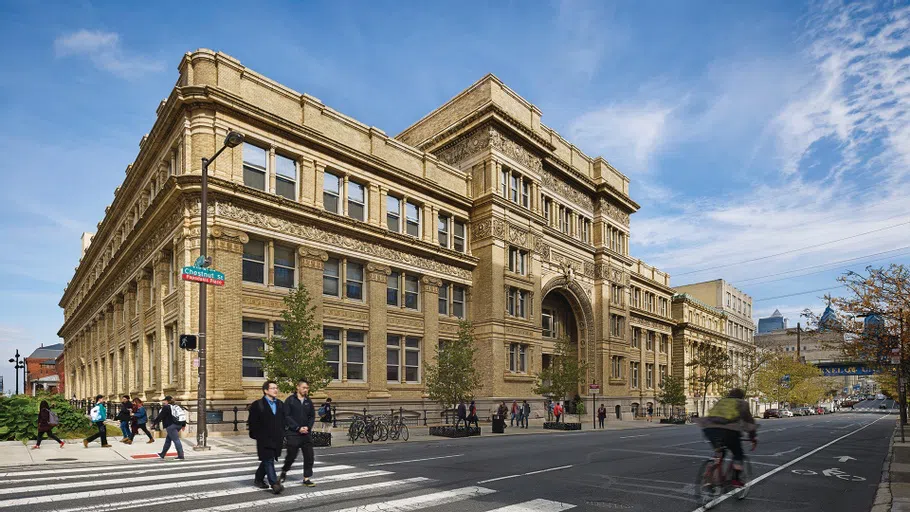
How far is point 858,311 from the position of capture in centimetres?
2359

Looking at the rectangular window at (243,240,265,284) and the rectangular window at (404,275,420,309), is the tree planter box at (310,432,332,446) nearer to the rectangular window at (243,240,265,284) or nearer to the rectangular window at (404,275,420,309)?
the rectangular window at (243,240,265,284)

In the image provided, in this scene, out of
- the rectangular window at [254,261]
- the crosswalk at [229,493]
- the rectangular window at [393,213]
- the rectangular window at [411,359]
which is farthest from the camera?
the rectangular window at [393,213]

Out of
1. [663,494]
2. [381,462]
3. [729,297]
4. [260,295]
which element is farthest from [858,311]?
[729,297]

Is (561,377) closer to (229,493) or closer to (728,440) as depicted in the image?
(728,440)

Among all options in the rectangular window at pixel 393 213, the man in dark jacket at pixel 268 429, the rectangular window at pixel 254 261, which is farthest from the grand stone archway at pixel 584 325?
the man in dark jacket at pixel 268 429

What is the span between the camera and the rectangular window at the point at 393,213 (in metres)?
34.3

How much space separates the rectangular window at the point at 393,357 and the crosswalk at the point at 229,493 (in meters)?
19.6

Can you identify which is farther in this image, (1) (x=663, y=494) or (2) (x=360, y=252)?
(2) (x=360, y=252)

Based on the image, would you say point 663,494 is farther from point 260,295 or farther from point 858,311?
point 260,295

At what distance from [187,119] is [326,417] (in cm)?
1416

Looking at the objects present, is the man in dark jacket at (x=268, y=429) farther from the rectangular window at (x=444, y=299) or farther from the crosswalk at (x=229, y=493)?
the rectangular window at (x=444, y=299)

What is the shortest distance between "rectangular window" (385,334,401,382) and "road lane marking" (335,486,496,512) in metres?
22.3

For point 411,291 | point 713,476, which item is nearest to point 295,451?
point 713,476

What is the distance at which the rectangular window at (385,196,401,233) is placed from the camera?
34281 mm
